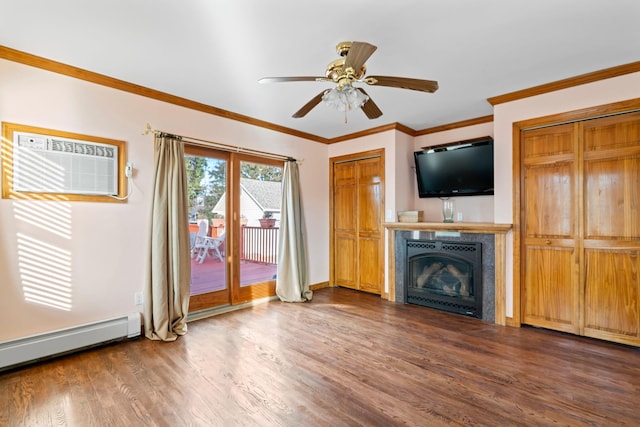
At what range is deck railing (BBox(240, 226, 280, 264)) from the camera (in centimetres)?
411

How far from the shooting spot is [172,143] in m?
3.22

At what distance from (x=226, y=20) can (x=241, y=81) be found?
35.9 inches

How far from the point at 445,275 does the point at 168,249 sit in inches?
133

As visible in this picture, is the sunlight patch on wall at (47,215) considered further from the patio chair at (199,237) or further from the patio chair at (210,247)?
the patio chair at (210,247)

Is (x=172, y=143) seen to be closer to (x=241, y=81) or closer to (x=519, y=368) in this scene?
(x=241, y=81)

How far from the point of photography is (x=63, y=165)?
262cm

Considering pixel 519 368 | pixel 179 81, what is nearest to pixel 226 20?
pixel 179 81

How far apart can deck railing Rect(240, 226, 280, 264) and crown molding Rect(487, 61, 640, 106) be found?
330cm

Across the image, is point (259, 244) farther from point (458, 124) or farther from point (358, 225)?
point (458, 124)

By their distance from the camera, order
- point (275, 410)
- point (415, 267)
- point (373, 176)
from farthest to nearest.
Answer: point (373, 176) < point (415, 267) < point (275, 410)

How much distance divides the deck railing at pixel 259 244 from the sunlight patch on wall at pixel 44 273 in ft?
6.08

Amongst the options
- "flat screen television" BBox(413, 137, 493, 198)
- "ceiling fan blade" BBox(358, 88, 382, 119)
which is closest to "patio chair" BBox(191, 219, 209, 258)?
"ceiling fan blade" BBox(358, 88, 382, 119)

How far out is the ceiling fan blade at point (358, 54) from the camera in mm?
1759

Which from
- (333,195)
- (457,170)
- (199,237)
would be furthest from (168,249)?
(457,170)
